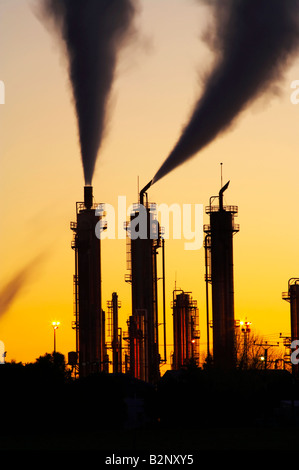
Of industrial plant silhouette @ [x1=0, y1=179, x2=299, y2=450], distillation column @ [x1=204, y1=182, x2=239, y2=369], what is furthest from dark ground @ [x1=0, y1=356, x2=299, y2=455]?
distillation column @ [x1=204, y1=182, x2=239, y2=369]

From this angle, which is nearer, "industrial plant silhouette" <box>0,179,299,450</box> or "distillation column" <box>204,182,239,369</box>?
"industrial plant silhouette" <box>0,179,299,450</box>

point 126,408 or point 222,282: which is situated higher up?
point 222,282

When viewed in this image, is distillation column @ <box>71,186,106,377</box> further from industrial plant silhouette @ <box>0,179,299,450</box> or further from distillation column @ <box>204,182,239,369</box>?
A: distillation column @ <box>204,182,239,369</box>

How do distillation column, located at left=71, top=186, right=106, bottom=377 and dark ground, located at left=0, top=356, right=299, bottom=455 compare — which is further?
distillation column, located at left=71, top=186, right=106, bottom=377

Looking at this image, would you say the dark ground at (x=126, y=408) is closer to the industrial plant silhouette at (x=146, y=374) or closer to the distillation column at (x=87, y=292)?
the industrial plant silhouette at (x=146, y=374)

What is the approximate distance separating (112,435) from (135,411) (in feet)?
21.0

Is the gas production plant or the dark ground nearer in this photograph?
the dark ground

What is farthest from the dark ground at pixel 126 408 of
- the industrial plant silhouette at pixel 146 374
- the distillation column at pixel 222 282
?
the distillation column at pixel 222 282

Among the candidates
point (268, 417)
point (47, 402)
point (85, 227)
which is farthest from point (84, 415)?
point (85, 227)

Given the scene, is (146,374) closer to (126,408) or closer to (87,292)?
(87,292)

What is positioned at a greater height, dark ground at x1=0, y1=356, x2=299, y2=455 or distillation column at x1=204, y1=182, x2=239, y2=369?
distillation column at x1=204, y1=182, x2=239, y2=369

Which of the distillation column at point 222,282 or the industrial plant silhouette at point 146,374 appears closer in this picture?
the industrial plant silhouette at point 146,374
